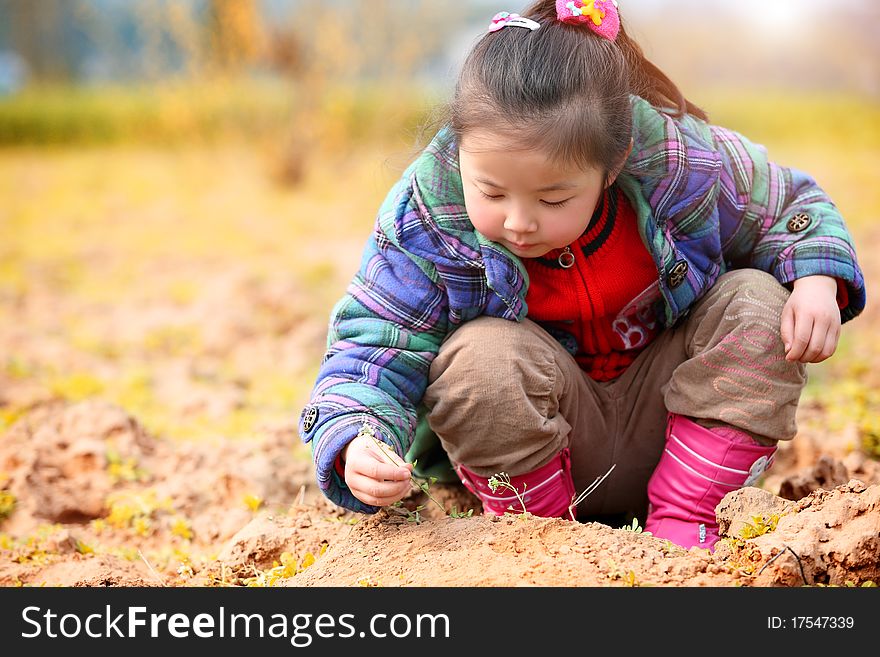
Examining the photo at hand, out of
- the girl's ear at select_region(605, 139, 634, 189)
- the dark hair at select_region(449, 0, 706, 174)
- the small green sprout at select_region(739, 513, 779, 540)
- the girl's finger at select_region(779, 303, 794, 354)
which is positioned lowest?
the small green sprout at select_region(739, 513, 779, 540)

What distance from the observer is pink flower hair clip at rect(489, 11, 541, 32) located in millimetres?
1948

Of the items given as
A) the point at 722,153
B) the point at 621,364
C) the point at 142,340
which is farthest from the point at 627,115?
the point at 142,340

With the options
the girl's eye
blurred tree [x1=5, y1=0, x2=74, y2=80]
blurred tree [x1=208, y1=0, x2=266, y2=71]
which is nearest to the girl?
the girl's eye

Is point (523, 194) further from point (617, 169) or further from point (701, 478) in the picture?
point (701, 478)

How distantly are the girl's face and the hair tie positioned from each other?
0.32 metres

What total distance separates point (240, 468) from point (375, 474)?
1.01 metres

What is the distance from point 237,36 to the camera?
7.71 meters

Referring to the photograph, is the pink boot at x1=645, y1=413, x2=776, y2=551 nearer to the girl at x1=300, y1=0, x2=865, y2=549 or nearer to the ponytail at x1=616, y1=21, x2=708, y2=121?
the girl at x1=300, y1=0, x2=865, y2=549

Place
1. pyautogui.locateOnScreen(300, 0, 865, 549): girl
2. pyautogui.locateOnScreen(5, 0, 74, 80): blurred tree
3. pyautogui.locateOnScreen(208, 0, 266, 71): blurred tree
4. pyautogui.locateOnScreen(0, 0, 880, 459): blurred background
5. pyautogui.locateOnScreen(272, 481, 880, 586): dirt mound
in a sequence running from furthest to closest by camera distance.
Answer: pyautogui.locateOnScreen(5, 0, 74, 80): blurred tree, pyautogui.locateOnScreen(208, 0, 266, 71): blurred tree, pyautogui.locateOnScreen(0, 0, 880, 459): blurred background, pyautogui.locateOnScreen(300, 0, 865, 549): girl, pyautogui.locateOnScreen(272, 481, 880, 586): dirt mound

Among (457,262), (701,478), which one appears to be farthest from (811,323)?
(457,262)
